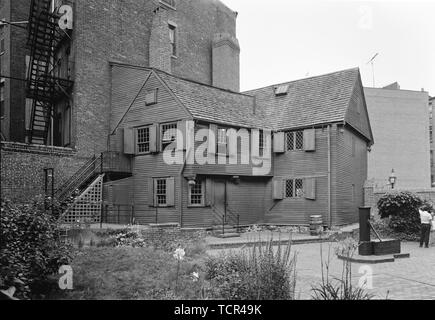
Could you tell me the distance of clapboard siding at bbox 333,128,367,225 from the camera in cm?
2375

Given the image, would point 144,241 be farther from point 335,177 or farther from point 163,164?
point 335,177

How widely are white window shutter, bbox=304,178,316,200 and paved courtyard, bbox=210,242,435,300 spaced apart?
834 centimetres

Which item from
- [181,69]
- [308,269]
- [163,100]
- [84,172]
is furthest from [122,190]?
[308,269]

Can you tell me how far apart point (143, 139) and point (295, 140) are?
8.61 metres

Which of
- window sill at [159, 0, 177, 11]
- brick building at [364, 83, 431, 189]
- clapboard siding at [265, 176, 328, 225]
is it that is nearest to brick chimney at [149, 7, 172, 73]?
window sill at [159, 0, 177, 11]

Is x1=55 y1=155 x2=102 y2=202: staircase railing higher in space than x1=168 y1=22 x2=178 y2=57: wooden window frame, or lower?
lower

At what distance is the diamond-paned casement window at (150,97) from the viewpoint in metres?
22.1

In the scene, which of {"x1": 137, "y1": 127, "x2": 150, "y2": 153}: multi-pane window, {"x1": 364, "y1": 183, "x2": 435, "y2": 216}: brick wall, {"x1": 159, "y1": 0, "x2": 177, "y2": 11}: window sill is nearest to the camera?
{"x1": 364, "y1": 183, "x2": 435, "y2": 216}: brick wall

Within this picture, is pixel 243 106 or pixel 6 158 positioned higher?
pixel 243 106

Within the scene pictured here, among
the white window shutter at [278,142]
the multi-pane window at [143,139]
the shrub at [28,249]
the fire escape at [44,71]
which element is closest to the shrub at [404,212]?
the white window shutter at [278,142]

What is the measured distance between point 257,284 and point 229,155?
1586 cm

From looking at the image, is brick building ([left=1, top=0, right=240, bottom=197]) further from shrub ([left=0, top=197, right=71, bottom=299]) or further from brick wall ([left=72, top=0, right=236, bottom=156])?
shrub ([left=0, top=197, right=71, bottom=299])

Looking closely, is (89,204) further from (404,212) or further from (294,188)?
(404,212)

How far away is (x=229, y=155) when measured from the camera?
22531 mm
